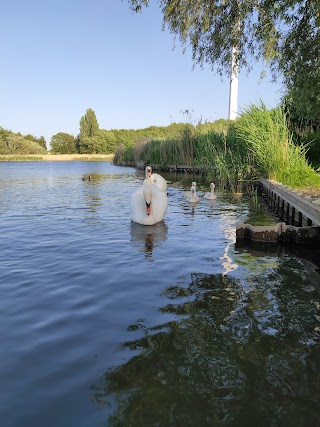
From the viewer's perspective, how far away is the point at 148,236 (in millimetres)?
9047

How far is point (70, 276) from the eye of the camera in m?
6.09

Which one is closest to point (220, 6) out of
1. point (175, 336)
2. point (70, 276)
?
point (70, 276)

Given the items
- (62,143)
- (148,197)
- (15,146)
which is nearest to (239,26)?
(148,197)

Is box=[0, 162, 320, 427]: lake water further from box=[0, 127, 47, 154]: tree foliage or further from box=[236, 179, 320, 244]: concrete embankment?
box=[0, 127, 47, 154]: tree foliage

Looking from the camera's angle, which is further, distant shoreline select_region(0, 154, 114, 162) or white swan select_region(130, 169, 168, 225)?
distant shoreline select_region(0, 154, 114, 162)

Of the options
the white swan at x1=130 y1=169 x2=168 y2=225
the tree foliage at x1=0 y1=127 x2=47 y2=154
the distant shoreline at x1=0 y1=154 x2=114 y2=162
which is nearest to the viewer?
the white swan at x1=130 y1=169 x2=168 y2=225

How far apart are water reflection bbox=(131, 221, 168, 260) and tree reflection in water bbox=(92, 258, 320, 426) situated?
2796 millimetres

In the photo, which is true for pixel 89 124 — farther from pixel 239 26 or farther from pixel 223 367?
pixel 223 367

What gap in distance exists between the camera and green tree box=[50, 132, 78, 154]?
11812 centimetres

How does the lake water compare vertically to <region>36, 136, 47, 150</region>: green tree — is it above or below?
below

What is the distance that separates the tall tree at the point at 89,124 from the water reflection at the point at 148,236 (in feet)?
338

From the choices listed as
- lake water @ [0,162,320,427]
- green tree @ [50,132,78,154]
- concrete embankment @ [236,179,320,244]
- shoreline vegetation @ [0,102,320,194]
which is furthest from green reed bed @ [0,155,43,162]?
concrete embankment @ [236,179,320,244]

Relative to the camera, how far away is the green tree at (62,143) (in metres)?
118

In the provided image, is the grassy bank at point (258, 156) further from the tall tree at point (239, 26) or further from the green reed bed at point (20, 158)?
the green reed bed at point (20, 158)
